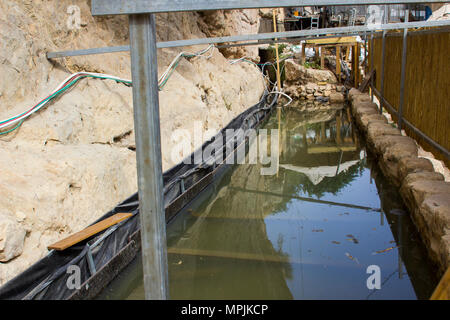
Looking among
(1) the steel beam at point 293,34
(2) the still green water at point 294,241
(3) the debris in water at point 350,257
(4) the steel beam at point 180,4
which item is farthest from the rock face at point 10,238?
(3) the debris in water at point 350,257

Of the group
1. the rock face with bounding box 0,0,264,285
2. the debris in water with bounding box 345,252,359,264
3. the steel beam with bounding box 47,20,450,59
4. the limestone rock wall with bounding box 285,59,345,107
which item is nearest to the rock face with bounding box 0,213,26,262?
the rock face with bounding box 0,0,264,285

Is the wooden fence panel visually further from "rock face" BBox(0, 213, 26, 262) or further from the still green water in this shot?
"rock face" BBox(0, 213, 26, 262)

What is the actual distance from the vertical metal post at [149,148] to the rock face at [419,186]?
230cm

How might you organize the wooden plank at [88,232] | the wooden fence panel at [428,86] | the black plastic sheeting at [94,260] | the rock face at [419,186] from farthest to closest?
the wooden fence panel at [428,86] → the wooden plank at [88,232] → the rock face at [419,186] → the black plastic sheeting at [94,260]

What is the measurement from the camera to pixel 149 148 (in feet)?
7.05

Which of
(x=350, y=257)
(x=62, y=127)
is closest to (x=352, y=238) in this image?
(x=350, y=257)

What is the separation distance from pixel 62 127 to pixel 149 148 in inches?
136

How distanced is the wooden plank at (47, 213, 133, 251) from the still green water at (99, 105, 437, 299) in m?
0.50

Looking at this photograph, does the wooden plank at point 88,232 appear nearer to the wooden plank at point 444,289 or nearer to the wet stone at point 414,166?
the wooden plank at point 444,289

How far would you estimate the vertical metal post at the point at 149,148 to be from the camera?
2.09 metres

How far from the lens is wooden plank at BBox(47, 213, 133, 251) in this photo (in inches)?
151

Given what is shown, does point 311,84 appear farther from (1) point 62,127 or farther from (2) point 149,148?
(2) point 149,148
